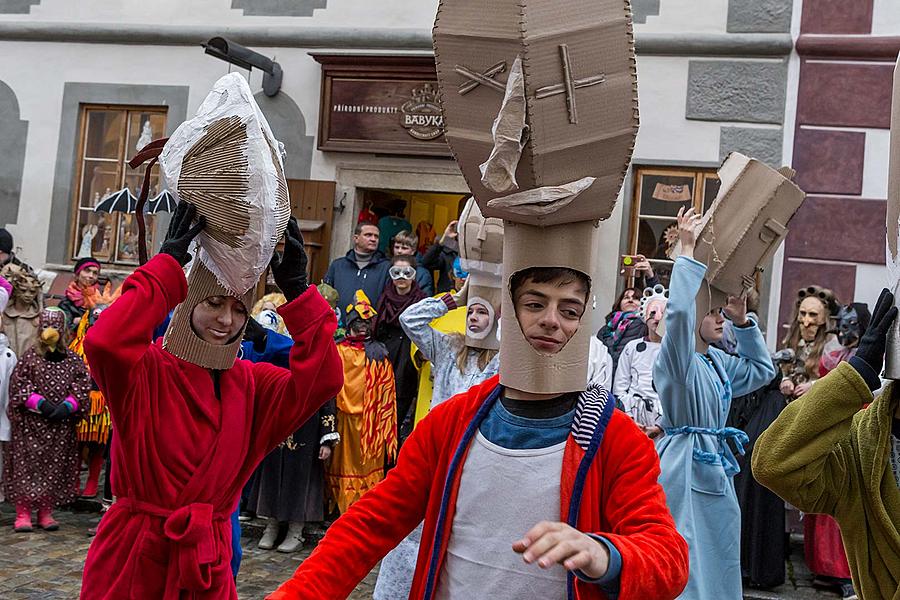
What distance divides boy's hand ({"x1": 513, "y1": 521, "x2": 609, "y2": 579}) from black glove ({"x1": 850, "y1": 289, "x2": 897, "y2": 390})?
888 mm

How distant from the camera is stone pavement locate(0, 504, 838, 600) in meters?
6.21

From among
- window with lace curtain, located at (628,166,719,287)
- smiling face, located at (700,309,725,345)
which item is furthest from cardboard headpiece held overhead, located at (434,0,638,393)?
window with lace curtain, located at (628,166,719,287)

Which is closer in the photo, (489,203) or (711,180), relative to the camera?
(489,203)

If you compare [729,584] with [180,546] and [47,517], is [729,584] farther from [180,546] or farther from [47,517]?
[47,517]

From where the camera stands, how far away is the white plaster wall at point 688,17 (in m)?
9.74

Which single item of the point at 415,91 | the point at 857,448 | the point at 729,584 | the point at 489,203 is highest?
the point at 415,91

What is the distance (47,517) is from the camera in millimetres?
7742

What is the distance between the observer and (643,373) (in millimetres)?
6453

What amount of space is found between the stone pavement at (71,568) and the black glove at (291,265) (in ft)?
11.0

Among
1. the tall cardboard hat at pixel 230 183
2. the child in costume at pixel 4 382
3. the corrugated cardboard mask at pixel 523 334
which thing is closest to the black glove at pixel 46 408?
the child in costume at pixel 4 382

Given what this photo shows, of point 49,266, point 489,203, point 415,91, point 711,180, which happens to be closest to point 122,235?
point 49,266

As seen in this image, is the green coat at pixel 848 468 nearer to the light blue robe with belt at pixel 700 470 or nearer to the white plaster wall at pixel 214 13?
the light blue robe with belt at pixel 700 470

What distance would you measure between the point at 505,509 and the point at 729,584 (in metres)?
2.33

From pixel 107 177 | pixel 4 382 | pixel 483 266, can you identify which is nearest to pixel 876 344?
pixel 483 266
